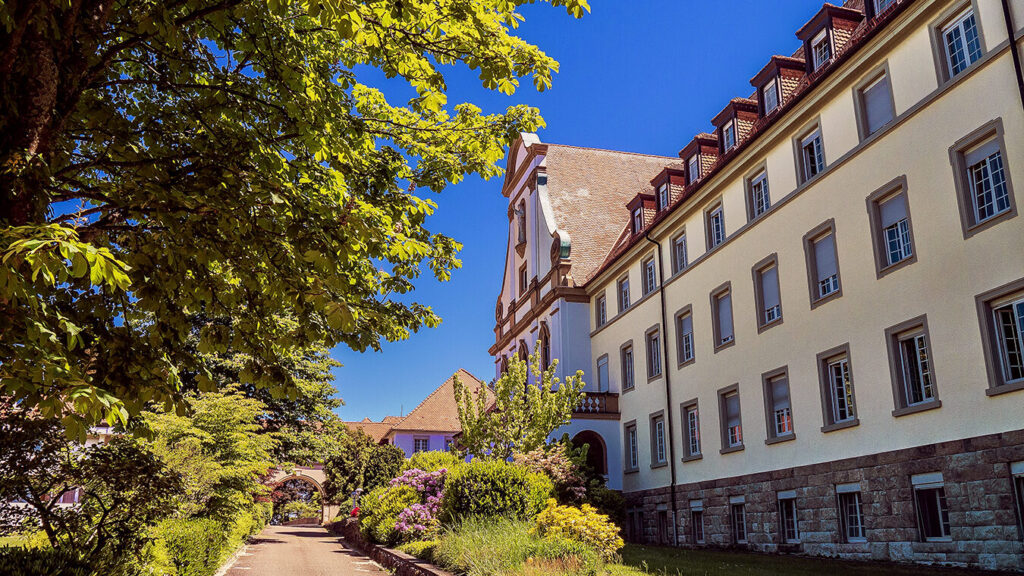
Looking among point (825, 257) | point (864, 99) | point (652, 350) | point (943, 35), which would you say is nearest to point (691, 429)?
point (652, 350)

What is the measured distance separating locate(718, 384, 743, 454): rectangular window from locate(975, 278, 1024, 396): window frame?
8643mm

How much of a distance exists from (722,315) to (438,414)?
158 ft

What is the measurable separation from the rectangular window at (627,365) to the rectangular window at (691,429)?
4887 millimetres

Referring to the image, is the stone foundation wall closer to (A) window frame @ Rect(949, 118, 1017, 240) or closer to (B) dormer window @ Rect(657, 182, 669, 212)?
(A) window frame @ Rect(949, 118, 1017, 240)

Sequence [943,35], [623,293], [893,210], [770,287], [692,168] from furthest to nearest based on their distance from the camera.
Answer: [623,293]
[692,168]
[770,287]
[893,210]
[943,35]

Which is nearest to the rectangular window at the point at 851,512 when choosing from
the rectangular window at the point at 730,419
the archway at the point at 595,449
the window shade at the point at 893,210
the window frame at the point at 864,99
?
the rectangular window at the point at 730,419

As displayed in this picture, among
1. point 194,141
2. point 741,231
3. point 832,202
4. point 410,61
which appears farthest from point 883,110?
point 194,141

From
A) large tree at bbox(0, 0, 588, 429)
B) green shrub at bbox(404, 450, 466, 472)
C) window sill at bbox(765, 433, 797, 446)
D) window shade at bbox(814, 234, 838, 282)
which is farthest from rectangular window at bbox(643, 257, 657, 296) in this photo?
large tree at bbox(0, 0, 588, 429)

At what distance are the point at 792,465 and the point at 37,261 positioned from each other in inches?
687

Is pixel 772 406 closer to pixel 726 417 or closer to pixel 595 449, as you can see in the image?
pixel 726 417

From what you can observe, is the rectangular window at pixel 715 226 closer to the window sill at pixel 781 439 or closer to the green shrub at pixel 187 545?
the window sill at pixel 781 439

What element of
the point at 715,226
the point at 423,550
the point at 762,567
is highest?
the point at 715,226

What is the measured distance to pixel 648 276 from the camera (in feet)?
90.9

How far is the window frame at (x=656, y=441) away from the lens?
25.1 metres
